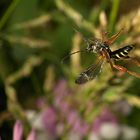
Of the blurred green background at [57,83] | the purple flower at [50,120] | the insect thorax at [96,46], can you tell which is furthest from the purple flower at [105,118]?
the insect thorax at [96,46]

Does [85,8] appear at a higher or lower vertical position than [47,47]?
higher

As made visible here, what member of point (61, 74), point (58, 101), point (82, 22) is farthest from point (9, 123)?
point (82, 22)

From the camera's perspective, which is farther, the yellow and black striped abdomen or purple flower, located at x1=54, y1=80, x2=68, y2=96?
purple flower, located at x1=54, y1=80, x2=68, y2=96

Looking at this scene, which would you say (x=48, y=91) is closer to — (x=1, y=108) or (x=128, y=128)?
(x=1, y=108)

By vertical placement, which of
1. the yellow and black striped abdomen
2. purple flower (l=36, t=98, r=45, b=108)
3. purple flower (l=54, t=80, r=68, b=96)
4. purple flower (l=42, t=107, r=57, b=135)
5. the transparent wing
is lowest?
purple flower (l=42, t=107, r=57, b=135)

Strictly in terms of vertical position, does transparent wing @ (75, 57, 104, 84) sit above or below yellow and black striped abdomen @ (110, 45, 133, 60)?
below

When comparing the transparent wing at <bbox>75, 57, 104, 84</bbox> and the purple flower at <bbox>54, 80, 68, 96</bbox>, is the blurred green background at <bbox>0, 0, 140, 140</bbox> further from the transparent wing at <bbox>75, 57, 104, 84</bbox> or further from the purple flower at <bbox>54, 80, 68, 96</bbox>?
the transparent wing at <bbox>75, 57, 104, 84</bbox>

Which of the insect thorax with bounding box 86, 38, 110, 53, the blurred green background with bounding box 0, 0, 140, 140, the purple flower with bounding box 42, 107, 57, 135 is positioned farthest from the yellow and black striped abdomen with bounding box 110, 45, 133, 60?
the purple flower with bounding box 42, 107, 57, 135
